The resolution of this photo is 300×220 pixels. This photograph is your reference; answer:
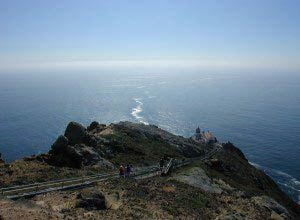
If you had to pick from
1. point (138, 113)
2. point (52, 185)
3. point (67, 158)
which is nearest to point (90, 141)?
point (67, 158)

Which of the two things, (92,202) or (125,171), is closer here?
(92,202)

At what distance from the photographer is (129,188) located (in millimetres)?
28500

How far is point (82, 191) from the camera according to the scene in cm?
2581

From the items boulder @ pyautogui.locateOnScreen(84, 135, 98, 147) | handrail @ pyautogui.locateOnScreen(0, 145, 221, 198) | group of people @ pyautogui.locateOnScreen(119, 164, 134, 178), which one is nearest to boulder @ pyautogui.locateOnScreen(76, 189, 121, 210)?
handrail @ pyautogui.locateOnScreen(0, 145, 221, 198)

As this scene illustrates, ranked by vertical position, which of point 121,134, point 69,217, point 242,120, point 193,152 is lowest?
point 242,120

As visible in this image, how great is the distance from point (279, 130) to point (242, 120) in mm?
24499

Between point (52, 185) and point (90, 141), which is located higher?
point (52, 185)

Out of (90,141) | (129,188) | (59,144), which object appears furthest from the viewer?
(90,141)

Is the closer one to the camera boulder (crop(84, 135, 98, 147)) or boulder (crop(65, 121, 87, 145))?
boulder (crop(65, 121, 87, 145))

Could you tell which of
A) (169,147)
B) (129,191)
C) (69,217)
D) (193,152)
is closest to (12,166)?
(129,191)

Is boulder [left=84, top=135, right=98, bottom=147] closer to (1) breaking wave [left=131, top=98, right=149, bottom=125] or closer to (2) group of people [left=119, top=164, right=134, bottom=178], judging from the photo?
(2) group of people [left=119, top=164, right=134, bottom=178]

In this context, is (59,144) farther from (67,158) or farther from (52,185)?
(52,185)

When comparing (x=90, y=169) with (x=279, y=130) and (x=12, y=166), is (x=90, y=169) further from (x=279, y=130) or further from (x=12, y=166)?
(x=279, y=130)

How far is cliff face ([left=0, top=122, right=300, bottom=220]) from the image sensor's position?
2288 cm
